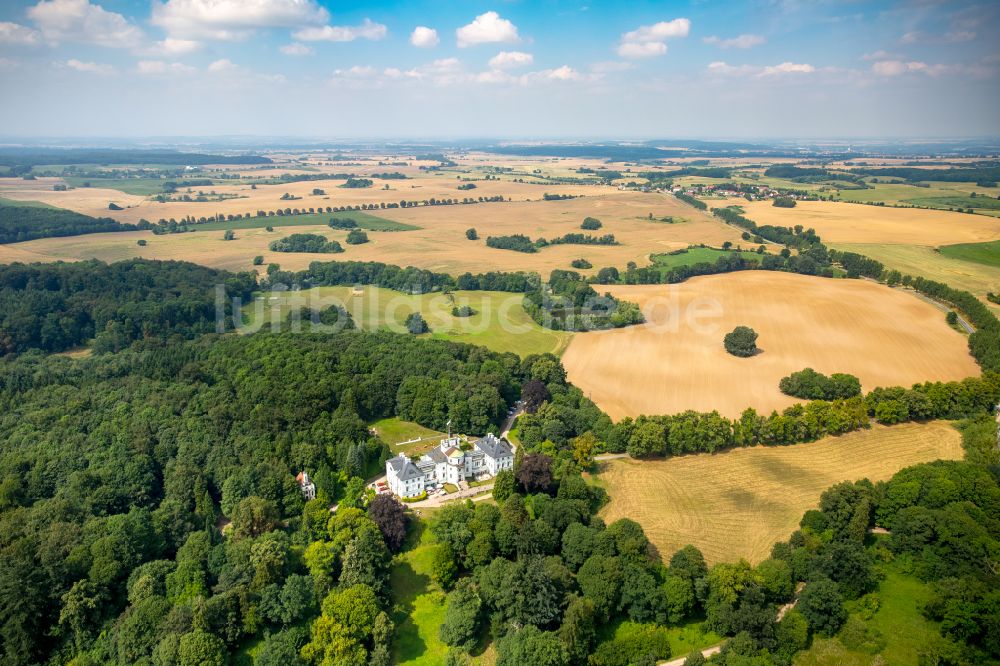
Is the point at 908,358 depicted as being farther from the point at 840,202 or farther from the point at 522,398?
the point at 840,202

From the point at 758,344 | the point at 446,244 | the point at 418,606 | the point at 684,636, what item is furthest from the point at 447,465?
the point at 446,244

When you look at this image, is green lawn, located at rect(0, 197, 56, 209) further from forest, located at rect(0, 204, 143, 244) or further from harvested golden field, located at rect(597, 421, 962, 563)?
harvested golden field, located at rect(597, 421, 962, 563)

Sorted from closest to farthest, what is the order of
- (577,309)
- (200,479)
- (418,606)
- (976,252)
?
(418,606) → (200,479) → (577,309) → (976,252)

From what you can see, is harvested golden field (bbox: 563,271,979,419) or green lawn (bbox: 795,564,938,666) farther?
harvested golden field (bbox: 563,271,979,419)

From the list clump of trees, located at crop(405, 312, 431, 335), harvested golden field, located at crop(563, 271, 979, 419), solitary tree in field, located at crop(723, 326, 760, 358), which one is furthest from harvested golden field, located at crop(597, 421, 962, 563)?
clump of trees, located at crop(405, 312, 431, 335)

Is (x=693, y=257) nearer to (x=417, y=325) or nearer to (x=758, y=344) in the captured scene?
(x=758, y=344)

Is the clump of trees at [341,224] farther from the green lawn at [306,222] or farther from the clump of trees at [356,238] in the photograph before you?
the clump of trees at [356,238]

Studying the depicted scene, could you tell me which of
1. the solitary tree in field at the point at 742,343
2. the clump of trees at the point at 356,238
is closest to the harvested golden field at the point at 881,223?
the solitary tree in field at the point at 742,343

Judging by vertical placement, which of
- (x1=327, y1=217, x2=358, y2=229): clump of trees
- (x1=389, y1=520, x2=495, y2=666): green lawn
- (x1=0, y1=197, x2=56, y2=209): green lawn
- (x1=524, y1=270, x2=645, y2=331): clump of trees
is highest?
(x1=0, y1=197, x2=56, y2=209): green lawn
